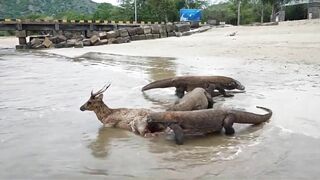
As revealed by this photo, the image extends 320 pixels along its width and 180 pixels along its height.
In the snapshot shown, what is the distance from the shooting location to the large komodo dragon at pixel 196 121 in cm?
598

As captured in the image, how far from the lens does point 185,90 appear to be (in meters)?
9.40

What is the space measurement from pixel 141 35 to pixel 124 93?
81.1 ft

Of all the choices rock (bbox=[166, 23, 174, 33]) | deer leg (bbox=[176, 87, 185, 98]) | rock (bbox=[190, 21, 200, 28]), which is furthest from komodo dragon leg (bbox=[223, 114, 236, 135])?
rock (bbox=[190, 21, 200, 28])

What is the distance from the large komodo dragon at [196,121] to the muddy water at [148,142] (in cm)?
14

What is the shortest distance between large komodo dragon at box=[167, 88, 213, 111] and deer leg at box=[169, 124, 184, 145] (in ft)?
3.38

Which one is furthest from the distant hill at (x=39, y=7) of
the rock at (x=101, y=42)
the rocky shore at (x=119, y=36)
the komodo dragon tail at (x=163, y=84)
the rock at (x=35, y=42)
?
the komodo dragon tail at (x=163, y=84)

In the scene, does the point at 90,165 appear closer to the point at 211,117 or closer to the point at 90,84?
the point at 211,117

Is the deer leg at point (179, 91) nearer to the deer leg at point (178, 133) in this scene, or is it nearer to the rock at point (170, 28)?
the deer leg at point (178, 133)

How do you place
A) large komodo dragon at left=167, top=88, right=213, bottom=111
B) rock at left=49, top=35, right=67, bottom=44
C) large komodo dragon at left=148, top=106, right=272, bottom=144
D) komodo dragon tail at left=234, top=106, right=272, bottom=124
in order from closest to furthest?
large komodo dragon at left=148, top=106, right=272, bottom=144 → komodo dragon tail at left=234, top=106, right=272, bottom=124 → large komodo dragon at left=167, top=88, right=213, bottom=111 → rock at left=49, top=35, right=67, bottom=44

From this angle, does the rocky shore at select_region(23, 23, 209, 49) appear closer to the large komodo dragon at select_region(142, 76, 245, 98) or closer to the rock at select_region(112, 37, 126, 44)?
the rock at select_region(112, 37, 126, 44)

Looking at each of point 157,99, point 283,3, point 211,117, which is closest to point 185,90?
point 157,99

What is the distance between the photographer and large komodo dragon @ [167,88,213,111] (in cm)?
699

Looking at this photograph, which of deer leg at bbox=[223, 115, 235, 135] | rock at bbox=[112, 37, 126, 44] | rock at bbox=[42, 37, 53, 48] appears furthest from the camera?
rock at bbox=[42, 37, 53, 48]

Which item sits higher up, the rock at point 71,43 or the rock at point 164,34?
the rock at point 164,34
